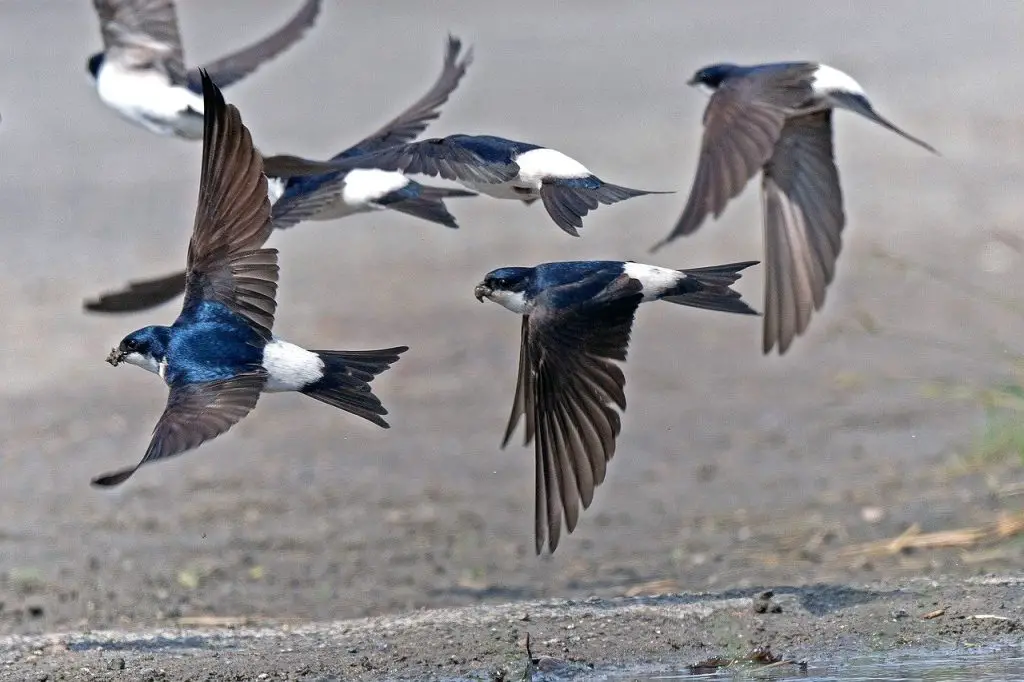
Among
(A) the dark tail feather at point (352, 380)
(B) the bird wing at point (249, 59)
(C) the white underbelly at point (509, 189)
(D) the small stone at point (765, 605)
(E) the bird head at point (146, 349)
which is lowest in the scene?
(D) the small stone at point (765, 605)

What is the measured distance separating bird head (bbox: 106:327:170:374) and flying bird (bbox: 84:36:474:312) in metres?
0.55

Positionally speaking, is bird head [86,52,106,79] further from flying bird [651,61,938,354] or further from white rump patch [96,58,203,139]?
flying bird [651,61,938,354]

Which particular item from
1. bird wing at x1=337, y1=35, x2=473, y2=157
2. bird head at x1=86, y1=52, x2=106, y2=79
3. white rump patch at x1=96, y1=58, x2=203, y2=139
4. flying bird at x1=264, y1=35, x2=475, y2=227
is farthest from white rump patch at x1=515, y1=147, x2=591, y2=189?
bird head at x1=86, y1=52, x2=106, y2=79

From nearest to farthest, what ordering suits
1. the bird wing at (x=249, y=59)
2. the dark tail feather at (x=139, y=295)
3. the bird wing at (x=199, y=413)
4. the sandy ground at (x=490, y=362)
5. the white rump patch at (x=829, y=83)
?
the bird wing at (x=199, y=413) → the dark tail feather at (x=139, y=295) → the white rump patch at (x=829, y=83) → the sandy ground at (x=490, y=362) → the bird wing at (x=249, y=59)

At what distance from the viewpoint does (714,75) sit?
19.2 feet

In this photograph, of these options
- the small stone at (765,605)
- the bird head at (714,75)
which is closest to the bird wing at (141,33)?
the bird head at (714,75)

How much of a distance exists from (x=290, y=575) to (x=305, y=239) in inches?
167

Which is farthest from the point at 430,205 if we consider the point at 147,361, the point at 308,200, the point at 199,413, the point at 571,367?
the point at 199,413

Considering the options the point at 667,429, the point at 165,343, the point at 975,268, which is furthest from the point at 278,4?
the point at 165,343

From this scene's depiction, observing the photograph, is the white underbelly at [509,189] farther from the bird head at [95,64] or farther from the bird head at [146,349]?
the bird head at [95,64]

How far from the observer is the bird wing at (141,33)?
253 inches

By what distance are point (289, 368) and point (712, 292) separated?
1.02 metres

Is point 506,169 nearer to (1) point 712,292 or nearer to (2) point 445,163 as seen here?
(2) point 445,163

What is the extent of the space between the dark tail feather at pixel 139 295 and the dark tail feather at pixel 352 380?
32.5 inches
